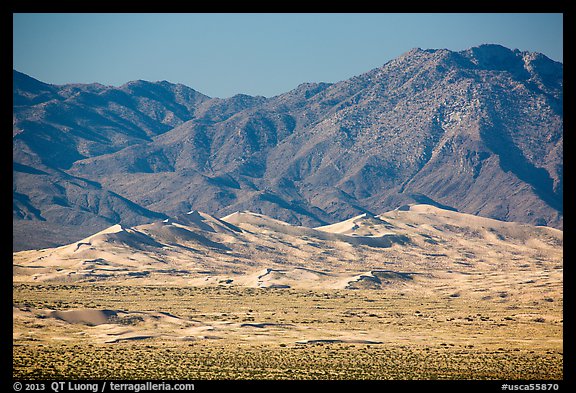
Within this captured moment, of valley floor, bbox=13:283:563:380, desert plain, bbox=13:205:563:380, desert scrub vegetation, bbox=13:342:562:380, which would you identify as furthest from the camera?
desert plain, bbox=13:205:563:380

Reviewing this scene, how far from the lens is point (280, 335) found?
269 ft

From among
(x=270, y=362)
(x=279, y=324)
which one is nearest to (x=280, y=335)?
(x=279, y=324)

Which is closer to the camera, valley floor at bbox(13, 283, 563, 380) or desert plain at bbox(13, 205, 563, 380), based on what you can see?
valley floor at bbox(13, 283, 563, 380)

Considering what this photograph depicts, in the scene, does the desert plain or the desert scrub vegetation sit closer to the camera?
the desert scrub vegetation

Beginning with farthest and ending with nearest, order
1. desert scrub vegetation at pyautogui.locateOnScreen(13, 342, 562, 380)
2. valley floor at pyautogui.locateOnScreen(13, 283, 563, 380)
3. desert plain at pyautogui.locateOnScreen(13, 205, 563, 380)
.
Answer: desert plain at pyautogui.locateOnScreen(13, 205, 563, 380) < valley floor at pyautogui.locateOnScreen(13, 283, 563, 380) < desert scrub vegetation at pyautogui.locateOnScreen(13, 342, 562, 380)

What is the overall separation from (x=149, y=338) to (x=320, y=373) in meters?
26.6

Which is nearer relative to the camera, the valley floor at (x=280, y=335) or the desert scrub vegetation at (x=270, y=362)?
the desert scrub vegetation at (x=270, y=362)

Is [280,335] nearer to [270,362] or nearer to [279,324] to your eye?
[279,324]

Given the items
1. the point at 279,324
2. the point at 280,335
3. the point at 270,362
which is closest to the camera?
the point at 270,362

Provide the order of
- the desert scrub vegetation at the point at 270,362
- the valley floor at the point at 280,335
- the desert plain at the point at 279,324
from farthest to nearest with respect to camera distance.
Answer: the desert plain at the point at 279,324, the valley floor at the point at 280,335, the desert scrub vegetation at the point at 270,362

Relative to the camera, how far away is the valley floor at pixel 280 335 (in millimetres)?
56531

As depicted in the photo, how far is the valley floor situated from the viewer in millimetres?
56531

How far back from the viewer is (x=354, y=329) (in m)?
88.9

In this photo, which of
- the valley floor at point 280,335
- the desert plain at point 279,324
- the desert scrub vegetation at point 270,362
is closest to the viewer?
the desert scrub vegetation at point 270,362
